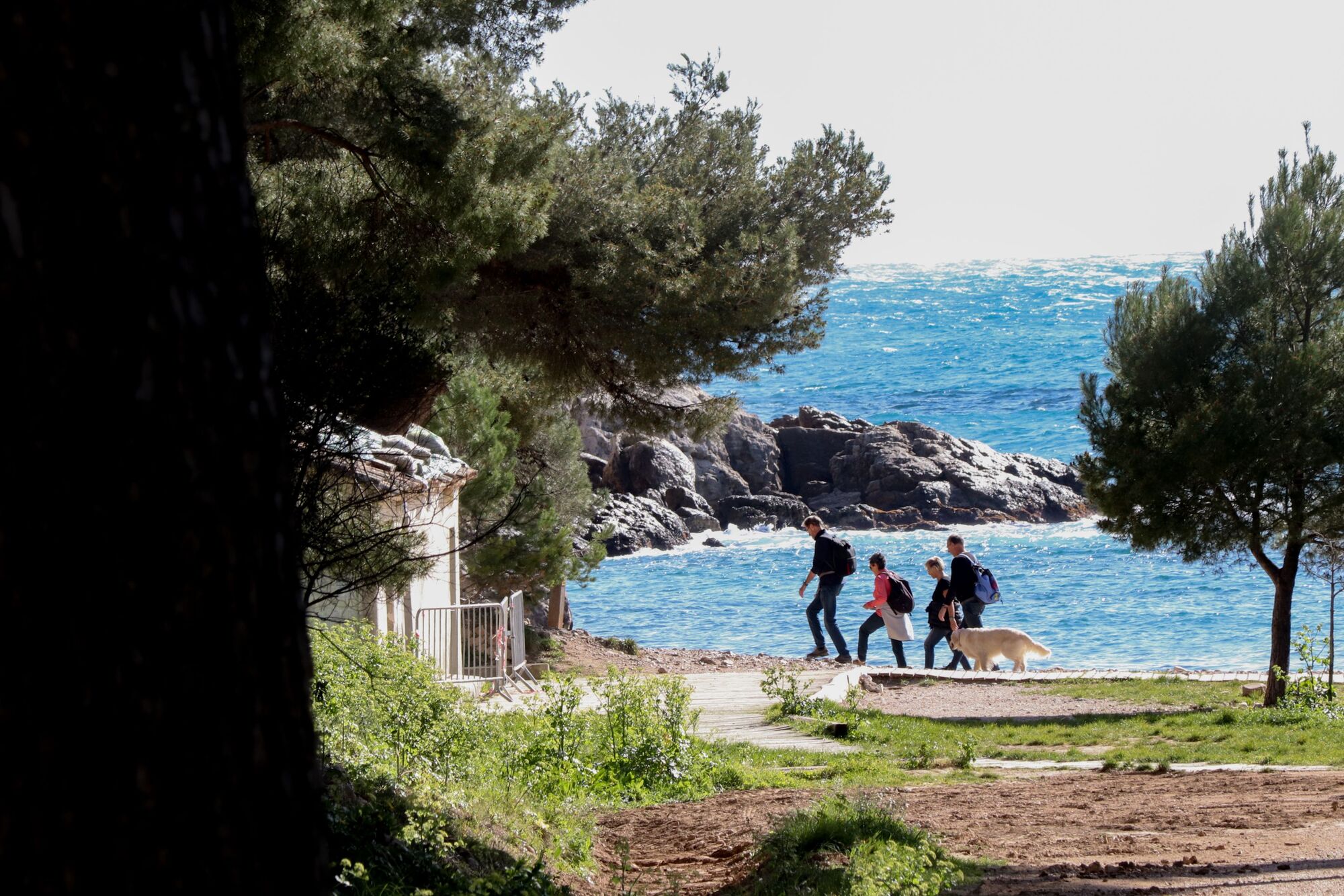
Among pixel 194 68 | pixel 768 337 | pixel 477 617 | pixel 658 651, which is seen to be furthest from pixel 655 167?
pixel 658 651

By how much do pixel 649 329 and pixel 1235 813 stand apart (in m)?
5.48

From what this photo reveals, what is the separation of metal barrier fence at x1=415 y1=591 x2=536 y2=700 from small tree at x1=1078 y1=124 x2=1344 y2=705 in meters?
7.74

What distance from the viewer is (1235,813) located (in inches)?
293

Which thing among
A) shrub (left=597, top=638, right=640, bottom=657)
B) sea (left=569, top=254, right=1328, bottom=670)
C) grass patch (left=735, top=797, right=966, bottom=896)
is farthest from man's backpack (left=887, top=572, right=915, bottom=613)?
grass patch (left=735, top=797, right=966, bottom=896)

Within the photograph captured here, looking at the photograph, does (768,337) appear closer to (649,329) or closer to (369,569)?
(649,329)

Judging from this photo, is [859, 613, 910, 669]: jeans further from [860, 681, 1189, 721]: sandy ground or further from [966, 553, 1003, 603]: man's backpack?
[860, 681, 1189, 721]: sandy ground

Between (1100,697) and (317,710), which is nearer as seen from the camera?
(317,710)

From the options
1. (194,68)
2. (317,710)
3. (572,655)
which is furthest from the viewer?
(572,655)

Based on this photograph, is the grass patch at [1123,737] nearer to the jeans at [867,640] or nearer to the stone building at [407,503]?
the stone building at [407,503]

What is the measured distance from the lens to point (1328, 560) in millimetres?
14906

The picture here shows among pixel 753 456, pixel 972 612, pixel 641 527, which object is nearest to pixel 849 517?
pixel 753 456

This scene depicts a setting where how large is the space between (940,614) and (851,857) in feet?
42.5

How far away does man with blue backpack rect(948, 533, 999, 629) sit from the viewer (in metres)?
17.4

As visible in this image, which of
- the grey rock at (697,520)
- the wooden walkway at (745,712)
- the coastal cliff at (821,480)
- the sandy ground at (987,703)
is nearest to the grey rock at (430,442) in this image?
the wooden walkway at (745,712)
